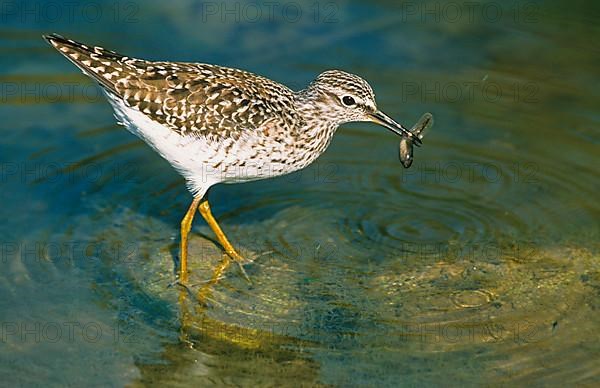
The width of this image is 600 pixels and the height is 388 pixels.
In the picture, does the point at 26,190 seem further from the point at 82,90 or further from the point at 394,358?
the point at 394,358

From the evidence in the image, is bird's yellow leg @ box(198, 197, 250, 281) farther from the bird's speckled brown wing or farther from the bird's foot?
the bird's speckled brown wing

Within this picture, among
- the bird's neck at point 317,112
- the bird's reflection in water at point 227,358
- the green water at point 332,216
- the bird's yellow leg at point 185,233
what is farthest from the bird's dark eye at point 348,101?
the bird's reflection in water at point 227,358

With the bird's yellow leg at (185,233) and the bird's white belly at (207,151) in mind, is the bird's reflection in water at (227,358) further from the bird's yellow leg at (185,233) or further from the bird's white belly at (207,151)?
the bird's white belly at (207,151)

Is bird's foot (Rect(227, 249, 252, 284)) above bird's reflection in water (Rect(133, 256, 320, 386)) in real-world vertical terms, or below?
above

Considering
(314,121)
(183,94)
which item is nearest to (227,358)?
(183,94)

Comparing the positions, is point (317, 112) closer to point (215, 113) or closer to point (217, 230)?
point (215, 113)

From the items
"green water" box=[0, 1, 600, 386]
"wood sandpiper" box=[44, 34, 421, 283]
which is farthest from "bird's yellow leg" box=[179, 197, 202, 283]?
"green water" box=[0, 1, 600, 386]

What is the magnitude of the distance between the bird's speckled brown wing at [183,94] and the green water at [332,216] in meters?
1.44

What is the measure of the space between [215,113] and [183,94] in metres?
0.36

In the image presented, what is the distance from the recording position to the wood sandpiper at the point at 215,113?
30.8 ft

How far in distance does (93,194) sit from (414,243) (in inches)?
140

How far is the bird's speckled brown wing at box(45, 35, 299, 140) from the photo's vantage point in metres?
9.36

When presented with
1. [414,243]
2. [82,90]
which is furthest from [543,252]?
[82,90]

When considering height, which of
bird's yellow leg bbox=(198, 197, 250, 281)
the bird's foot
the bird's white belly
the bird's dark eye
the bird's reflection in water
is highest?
the bird's dark eye
